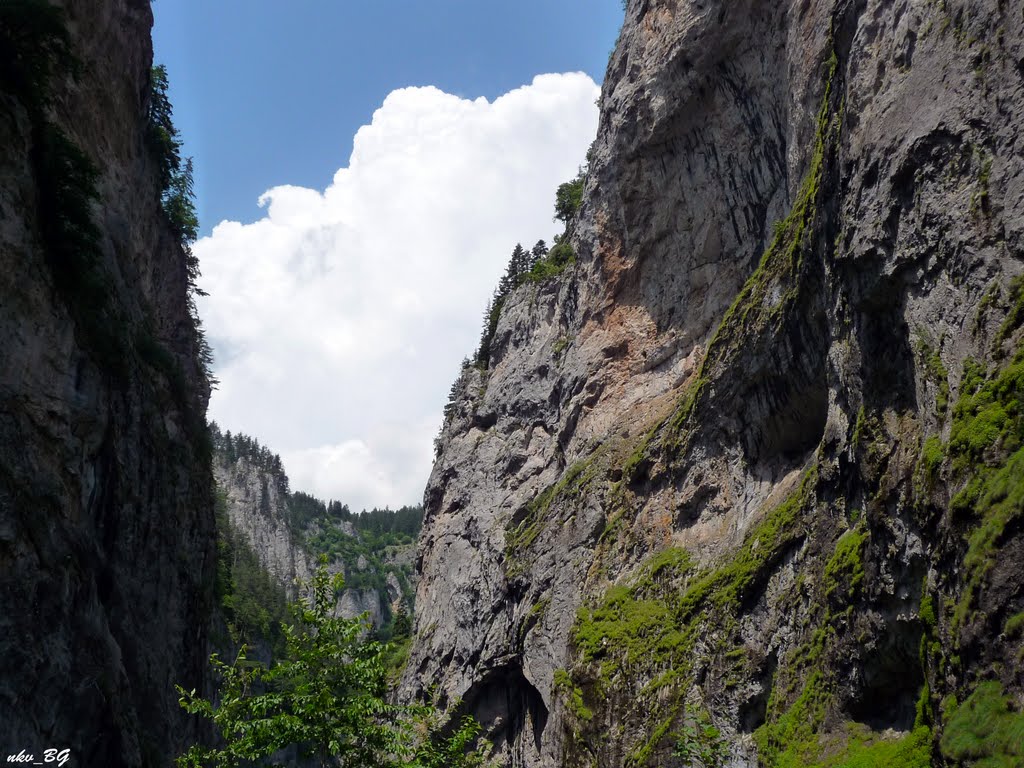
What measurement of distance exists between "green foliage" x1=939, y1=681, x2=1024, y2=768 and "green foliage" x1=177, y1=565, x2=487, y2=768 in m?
6.31

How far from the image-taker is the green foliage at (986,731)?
8.64 meters

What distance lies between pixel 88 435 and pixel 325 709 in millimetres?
9817

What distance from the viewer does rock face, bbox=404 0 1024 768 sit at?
480 inches

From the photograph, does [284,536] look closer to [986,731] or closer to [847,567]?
[847,567]

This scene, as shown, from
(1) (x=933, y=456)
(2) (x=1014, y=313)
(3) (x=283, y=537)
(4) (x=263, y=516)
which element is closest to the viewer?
(2) (x=1014, y=313)

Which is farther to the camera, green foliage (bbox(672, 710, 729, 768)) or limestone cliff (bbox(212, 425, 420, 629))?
limestone cliff (bbox(212, 425, 420, 629))

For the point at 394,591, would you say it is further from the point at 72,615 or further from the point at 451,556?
the point at 72,615

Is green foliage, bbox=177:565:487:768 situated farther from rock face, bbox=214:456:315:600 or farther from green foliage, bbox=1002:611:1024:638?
rock face, bbox=214:456:315:600

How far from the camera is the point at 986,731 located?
30.7 feet

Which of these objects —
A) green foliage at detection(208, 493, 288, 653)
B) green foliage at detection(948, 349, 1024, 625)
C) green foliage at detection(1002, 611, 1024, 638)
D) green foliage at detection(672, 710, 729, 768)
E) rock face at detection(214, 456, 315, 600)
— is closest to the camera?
green foliage at detection(1002, 611, 1024, 638)

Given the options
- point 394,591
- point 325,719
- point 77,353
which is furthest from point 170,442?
point 394,591

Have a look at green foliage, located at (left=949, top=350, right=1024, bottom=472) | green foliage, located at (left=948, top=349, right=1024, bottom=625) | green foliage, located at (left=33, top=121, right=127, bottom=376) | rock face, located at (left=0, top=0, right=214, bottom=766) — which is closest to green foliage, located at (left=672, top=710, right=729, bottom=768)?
green foliage, located at (left=948, top=349, right=1024, bottom=625)

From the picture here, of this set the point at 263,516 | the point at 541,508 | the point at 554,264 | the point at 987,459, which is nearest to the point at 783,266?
the point at 987,459

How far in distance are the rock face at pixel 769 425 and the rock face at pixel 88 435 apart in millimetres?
11499
